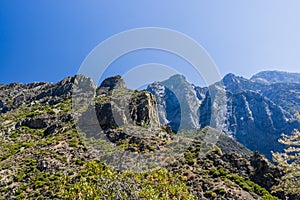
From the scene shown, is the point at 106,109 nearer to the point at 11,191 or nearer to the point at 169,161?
the point at 169,161

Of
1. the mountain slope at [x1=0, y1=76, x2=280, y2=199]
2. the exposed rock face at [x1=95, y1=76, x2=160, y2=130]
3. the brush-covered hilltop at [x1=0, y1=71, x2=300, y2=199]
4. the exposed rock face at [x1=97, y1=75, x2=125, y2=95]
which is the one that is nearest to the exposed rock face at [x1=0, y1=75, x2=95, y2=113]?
the exposed rock face at [x1=97, y1=75, x2=125, y2=95]

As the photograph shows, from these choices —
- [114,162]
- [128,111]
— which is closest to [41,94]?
[128,111]

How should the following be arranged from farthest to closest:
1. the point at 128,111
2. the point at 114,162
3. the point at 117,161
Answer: the point at 128,111 < the point at 117,161 < the point at 114,162

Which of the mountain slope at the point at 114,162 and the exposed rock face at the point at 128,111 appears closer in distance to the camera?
the mountain slope at the point at 114,162

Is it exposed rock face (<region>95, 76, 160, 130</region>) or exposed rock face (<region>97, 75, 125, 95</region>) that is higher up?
exposed rock face (<region>97, 75, 125, 95</region>)

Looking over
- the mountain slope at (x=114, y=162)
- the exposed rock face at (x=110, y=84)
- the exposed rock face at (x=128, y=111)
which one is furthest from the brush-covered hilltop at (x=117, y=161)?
the exposed rock face at (x=110, y=84)

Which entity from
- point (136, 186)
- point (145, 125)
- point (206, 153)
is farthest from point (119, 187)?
point (145, 125)

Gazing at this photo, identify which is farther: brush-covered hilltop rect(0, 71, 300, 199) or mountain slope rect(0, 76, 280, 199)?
brush-covered hilltop rect(0, 71, 300, 199)

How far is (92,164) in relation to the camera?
150 ft

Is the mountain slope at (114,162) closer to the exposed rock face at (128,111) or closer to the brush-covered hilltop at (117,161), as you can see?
the brush-covered hilltop at (117,161)

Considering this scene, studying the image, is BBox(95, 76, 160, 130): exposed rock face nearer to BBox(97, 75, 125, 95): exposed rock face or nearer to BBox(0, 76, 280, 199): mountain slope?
BBox(0, 76, 280, 199): mountain slope

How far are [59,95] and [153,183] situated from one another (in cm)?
6956

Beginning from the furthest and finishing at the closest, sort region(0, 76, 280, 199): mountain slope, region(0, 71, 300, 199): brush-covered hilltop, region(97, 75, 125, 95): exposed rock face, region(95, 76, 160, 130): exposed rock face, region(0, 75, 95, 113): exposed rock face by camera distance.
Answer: region(97, 75, 125, 95): exposed rock face < region(0, 75, 95, 113): exposed rock face < region(95, 76, 160, 130): exposed rock face < region(0, 71, 300, 199): brush-covered hilltop < region(0, 76, 280, 199): mountain slope

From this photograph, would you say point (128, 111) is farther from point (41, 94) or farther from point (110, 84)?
point (41, 94)
